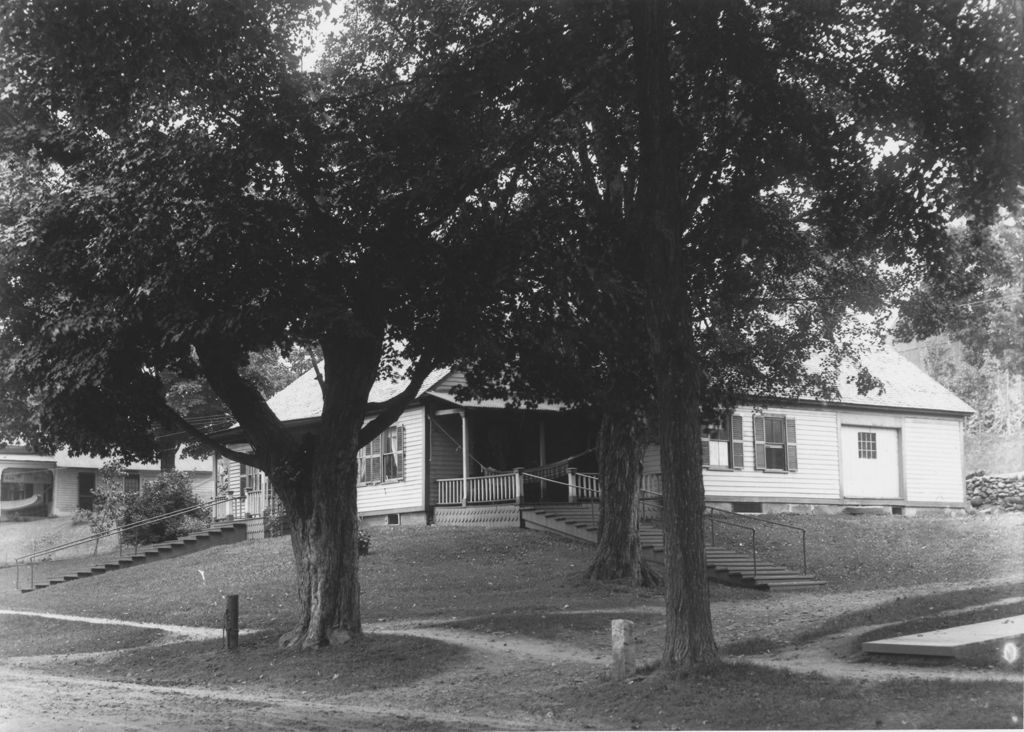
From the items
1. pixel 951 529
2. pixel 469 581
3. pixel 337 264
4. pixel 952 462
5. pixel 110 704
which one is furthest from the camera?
pixel 952 462

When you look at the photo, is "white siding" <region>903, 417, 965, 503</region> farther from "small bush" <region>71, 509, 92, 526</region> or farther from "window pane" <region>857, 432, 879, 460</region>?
"small bush" <region>71, 509, 92, 526</region>

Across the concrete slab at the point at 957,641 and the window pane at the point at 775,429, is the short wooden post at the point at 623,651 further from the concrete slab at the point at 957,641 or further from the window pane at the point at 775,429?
the window pane at the point at 775,429

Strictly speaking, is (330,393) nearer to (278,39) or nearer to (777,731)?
(278,39)

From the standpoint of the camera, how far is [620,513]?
2205 cm

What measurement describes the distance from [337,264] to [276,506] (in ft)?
66.3

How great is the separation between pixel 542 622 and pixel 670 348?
672cm

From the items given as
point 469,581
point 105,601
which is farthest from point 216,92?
point 105,601

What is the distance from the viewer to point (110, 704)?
1236 centimetres

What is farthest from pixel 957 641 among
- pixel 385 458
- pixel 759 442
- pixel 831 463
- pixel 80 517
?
pixel 80 517

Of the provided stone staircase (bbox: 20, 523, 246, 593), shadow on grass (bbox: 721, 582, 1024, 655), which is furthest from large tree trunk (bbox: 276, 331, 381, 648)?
stone staircase (bbox: 20, 523, 246, 593)

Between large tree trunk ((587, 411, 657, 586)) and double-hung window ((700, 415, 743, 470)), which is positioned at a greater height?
double-hung window ((700, 415, 743, 470))

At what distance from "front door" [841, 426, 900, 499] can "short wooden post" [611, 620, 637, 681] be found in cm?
2345

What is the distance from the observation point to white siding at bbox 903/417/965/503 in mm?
34816

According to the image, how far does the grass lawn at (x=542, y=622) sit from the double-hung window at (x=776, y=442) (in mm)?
2178
